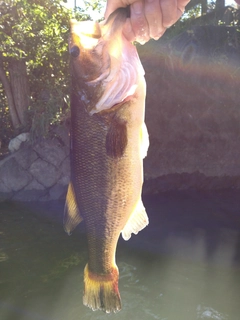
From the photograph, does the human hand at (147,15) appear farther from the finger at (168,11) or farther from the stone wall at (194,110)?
the stone wall at (194,110)

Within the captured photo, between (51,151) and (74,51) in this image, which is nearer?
(74,51)

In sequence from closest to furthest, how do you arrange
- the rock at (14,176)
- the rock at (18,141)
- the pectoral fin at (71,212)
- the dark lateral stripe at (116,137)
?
the dark lateral stripe at (116,137), the pectoral fin at (71,212), the rock at (14,176), the rock at (18,141)

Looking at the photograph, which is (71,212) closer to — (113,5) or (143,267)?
(113,5)

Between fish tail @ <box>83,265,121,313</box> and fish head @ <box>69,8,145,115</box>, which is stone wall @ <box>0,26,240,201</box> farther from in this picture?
fish head @ <box>69,8,145,115</box>

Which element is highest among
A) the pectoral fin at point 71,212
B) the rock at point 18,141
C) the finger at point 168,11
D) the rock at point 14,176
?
the finger at point 168,11

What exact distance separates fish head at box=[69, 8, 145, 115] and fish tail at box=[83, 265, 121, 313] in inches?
33.4

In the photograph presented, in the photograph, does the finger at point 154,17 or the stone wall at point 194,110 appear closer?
the finger at point 154,17

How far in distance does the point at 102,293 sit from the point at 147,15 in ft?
4.44

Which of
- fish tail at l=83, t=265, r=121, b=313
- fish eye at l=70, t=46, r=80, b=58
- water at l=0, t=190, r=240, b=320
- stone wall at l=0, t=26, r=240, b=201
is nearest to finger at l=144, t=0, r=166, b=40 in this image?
fish eye at l=70, t=46, r=80, b=58

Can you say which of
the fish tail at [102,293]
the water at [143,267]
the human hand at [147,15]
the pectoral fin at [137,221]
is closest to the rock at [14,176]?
the water at [143,267]

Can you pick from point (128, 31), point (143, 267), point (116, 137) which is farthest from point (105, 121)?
point (143, 267)

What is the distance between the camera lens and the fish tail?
7.14ft

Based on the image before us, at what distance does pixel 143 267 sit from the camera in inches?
221

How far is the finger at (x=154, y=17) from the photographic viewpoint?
2002 mm
